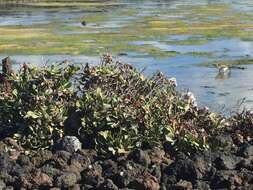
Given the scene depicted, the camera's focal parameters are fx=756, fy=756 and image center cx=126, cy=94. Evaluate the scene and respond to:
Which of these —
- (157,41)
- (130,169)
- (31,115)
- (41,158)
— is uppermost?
(31,115)

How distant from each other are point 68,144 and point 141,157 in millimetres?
1351

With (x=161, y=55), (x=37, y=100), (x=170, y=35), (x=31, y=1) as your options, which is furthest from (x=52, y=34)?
(x=31, y=1)

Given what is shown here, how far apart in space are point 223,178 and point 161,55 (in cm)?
2062

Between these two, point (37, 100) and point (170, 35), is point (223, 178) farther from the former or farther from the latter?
point (170, 35)

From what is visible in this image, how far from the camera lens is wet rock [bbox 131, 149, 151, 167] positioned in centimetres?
1074

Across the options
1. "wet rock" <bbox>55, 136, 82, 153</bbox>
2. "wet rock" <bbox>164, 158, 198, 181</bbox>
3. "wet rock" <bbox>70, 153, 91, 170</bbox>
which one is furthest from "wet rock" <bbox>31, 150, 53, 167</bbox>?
"wet rock" <bbox>164, 158, 198, 181</bbox>

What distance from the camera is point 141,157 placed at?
35.3 feet

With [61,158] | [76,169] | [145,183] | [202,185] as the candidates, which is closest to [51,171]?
[76,169]

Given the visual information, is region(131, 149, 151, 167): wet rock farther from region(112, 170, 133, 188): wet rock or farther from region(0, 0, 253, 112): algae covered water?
region(0, 0, 253, 112): algae covered water

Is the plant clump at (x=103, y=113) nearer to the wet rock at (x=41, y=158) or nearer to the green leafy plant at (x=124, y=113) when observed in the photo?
the green leafy plant at (x=124, y=113)

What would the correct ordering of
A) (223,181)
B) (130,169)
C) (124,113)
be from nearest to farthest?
(223,181), (130,169), (124,113)

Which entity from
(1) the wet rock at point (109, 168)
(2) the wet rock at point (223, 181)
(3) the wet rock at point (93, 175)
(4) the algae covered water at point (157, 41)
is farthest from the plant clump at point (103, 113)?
(4) the algae covered water at point (157, 41)

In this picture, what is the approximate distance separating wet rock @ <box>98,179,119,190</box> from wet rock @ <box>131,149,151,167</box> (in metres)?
1.07

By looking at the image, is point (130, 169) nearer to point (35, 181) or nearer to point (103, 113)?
point (35, 181)
